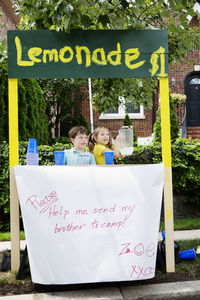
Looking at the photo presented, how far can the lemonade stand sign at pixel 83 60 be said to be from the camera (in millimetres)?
3043

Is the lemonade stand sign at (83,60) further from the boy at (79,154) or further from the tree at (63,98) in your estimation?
the tree at (63,98)

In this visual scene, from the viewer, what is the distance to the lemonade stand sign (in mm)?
3043

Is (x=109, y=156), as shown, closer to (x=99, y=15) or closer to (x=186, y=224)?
(x=99, y=15)

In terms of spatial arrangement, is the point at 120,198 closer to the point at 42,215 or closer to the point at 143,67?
the point at 42,215

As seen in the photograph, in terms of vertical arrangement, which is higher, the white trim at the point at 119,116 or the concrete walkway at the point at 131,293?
the white trim at the point at 119,116

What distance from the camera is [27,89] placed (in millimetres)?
7301

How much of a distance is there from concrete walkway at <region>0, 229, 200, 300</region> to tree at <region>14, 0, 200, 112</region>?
233cm

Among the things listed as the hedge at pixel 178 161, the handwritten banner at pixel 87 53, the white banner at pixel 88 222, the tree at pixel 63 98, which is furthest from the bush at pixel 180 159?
the tree at pixel 63 98

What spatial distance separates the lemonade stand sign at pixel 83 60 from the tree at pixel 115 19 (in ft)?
0.47

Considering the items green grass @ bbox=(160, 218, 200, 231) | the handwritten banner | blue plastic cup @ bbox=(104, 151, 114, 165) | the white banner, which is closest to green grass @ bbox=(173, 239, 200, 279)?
the white banner

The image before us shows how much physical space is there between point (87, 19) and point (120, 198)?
1.69 metres

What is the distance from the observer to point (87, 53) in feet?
10.2

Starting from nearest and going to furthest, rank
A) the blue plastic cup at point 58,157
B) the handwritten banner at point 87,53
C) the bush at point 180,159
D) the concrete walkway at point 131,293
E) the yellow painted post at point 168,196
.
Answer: the concrete walkway at point 131,293
the handwritten banner at point 87,53
the yellow painted post at point 168,196
the blue plastic cup at point 58,157
the bush at point 180,159

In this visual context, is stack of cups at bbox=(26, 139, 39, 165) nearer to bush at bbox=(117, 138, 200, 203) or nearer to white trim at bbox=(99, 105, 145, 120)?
bush at bbox=(117, 138, 200, 203)
